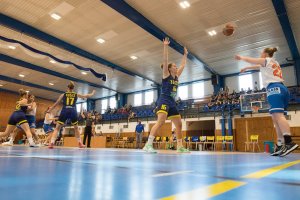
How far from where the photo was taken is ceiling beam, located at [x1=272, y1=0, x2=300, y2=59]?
9602 millimetres

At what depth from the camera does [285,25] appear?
1099cm

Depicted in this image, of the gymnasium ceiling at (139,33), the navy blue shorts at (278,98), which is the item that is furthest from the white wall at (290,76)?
the navy blue shorts at (278,98)

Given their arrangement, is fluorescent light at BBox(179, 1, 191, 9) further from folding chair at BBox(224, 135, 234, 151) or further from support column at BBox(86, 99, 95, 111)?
support column at BBox(86, 99, 95, 111)

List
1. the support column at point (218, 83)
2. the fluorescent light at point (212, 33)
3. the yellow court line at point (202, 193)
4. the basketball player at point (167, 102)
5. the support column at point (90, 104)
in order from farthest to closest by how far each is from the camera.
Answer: the support column at point (90, 104) < the support column at point (218, 83) < the fluorescent light at point (212, 33) < the basketball player at point (167, 102) < the yellow court line at point (202, 193)

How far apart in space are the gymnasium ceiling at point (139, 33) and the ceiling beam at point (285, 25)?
0.29m

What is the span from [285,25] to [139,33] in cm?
723

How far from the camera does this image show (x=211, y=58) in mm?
15539

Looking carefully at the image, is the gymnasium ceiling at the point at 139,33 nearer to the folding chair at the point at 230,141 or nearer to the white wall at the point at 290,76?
the white wall at the point at 290,76

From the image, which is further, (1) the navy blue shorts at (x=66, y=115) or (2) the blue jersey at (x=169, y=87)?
(1) the navy blue shorts at (x=66, y=115)

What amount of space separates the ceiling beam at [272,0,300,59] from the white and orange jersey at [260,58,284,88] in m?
7.38

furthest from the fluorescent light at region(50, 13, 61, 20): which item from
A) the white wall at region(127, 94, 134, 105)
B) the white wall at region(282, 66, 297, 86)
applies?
the white wall at region(282, 66, 297, 86)

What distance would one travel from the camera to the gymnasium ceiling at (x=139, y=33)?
33.3 feet

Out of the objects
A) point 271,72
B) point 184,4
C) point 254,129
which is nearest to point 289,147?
point 271,72

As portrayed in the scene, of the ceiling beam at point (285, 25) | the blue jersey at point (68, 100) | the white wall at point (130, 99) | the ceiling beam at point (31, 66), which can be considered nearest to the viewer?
the blue jersey at point (68, 100)
